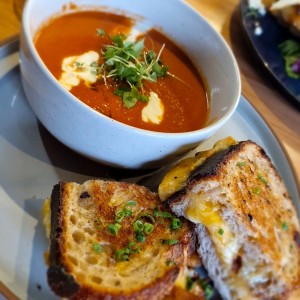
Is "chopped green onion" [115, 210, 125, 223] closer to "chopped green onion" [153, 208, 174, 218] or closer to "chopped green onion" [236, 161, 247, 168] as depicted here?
"chopped green onion" [153, 208, 174, 218]

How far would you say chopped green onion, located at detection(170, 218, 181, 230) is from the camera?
1706 mm

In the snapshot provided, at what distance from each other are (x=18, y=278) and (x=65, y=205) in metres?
0.31

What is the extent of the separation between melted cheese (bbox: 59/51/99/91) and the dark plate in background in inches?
51.3

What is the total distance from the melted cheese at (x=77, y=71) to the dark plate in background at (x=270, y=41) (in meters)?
1.30

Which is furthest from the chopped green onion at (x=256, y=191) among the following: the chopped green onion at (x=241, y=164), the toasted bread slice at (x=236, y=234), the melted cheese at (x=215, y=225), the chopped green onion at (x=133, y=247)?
the chopped green onion at (x=133, y=247)

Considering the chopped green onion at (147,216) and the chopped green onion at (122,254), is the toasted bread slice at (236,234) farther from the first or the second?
the chopped green onion at (122,254)

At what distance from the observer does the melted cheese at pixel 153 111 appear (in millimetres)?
1911

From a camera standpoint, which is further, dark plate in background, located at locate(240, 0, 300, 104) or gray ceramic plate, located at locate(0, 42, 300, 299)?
dark plate in background, located at locate(240, 0, 300, 104)

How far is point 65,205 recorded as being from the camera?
64.4 inches

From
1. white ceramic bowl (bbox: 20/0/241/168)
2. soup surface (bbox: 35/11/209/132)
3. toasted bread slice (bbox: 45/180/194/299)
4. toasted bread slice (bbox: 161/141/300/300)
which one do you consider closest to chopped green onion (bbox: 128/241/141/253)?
toasted bread slice (bbox: 45/180/194/299)

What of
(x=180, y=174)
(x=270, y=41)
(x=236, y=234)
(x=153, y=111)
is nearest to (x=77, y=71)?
(x=153, y=111)

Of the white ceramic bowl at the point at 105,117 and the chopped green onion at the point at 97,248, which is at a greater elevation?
the white ceramic bowl at the point at 105,117

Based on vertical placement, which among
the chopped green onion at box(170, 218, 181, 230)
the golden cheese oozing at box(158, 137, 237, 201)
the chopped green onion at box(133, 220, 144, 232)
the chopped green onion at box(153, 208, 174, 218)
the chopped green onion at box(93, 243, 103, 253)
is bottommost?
Answer: the chopped green onion at box(93, 243, 103, 253)

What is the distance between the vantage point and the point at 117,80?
78.0 inches
